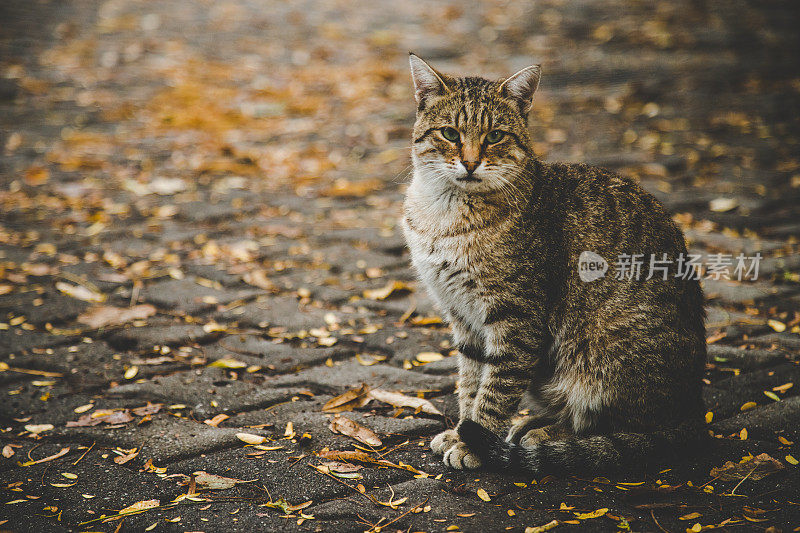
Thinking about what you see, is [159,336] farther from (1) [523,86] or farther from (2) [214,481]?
(1) [523,86]

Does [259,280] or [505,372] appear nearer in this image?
[505,372]

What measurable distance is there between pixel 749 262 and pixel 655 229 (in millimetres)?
1975

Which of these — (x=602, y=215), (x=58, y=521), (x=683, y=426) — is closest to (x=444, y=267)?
(x=602, y=215)

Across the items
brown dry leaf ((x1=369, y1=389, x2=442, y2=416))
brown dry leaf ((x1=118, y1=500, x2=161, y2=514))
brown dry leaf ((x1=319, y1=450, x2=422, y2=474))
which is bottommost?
brown dry leaf ((x1=118, y1=500, x2=161, y2=514))

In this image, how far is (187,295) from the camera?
14.5ft

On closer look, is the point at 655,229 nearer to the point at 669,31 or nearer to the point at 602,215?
the point at 602,215

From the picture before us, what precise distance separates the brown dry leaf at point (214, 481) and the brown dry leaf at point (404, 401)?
0.85 m

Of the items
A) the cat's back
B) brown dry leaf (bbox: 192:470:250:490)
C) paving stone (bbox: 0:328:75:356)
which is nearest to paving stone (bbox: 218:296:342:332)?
paving stone (bbox: 0:328:75:356)

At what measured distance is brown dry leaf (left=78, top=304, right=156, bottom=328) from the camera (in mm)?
4047

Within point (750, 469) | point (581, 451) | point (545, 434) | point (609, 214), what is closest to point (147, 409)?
point (545, 434)

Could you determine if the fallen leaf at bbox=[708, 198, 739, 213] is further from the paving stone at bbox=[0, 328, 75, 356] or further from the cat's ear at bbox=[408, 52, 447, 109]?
the paving stone at bbox=[0, 328, 75, 356]

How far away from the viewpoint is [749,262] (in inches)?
179

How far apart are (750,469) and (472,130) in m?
1.83

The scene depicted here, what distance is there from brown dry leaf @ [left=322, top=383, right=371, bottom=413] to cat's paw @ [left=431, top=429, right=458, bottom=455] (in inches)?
19.3
